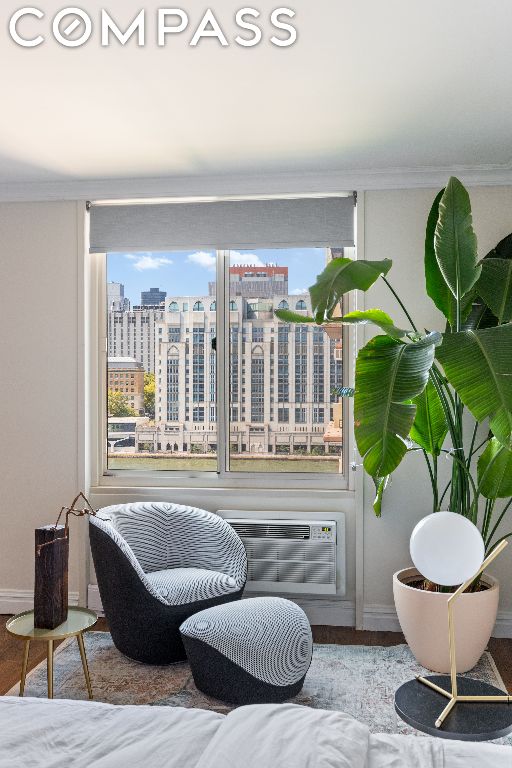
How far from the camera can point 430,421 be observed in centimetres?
352

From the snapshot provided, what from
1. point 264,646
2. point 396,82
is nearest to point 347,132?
point 396,82

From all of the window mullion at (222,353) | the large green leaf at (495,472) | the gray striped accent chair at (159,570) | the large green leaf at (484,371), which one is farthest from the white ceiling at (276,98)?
the gray striped accent chair at (159,570)

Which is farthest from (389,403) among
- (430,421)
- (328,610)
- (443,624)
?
(328,610)


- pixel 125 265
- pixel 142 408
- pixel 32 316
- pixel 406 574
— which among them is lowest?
pixel 406 574

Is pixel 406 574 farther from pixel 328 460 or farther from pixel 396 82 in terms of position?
pixel 396 82

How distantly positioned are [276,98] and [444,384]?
1.48 meters

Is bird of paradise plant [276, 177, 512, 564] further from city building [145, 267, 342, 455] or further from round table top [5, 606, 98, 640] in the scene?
round table top [5, 606, 98, 640]

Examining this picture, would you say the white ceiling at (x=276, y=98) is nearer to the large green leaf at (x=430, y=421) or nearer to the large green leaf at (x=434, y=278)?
the large green leaf at (x=434, y=278)

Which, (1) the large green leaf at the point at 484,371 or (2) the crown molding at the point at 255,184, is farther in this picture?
(2) the crown molding at the point at 255,184

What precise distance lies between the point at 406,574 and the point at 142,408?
6.10ft

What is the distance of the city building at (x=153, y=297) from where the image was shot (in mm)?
4449

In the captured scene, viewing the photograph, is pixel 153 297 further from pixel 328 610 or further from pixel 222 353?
pixel 328 610

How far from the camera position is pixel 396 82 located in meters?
2.79

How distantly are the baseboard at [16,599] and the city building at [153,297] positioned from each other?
1811 millimetres
